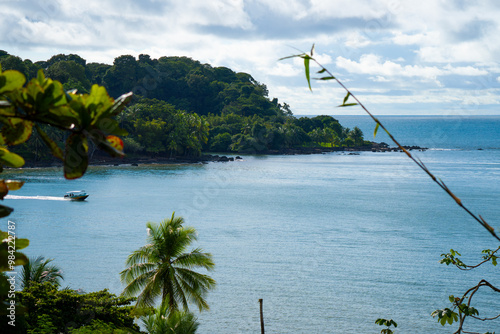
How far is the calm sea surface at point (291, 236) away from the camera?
2403 cm

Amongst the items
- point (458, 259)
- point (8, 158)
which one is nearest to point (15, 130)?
point (8, 158)

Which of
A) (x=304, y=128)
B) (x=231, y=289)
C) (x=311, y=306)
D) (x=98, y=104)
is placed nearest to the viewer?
(x=98, y=104)

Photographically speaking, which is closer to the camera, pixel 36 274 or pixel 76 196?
pixel 36 274

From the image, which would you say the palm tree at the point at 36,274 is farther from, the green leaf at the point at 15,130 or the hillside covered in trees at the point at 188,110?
the hillside covered in trees at the point at 188,110

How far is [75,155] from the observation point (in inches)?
39.3

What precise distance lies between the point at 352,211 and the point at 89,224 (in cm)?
2211

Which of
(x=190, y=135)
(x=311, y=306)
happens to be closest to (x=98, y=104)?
(x=311, y=306)

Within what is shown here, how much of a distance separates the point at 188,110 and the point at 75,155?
98674 mm

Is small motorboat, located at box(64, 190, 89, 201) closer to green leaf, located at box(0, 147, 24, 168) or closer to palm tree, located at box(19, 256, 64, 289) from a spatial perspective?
palm tree, located at box(19, 256, 64, 289)

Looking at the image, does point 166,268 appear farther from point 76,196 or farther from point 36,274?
point 76,196

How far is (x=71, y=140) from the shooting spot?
0.98 metres

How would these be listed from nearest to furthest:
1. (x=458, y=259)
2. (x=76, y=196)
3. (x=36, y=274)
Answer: (x=458, y=259) < (x=36, y=274) < (x=76, y=196)

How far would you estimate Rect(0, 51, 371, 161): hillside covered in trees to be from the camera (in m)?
70.2

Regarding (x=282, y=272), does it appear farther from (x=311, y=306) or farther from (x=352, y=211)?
(x=352, y=211)
